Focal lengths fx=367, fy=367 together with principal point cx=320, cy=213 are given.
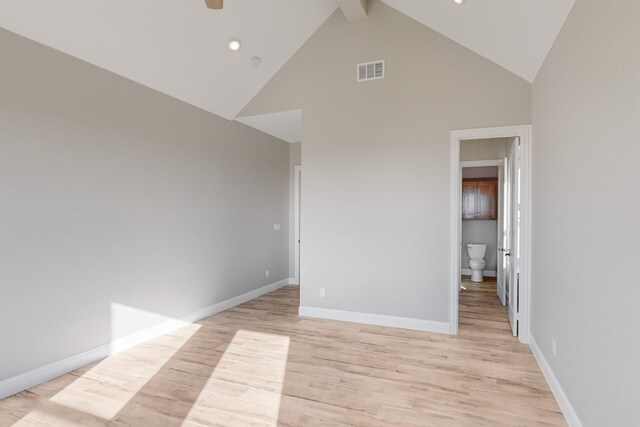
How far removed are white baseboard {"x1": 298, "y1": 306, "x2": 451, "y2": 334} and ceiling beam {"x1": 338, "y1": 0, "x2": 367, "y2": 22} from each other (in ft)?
12.2

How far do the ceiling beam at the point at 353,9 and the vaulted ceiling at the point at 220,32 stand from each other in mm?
22

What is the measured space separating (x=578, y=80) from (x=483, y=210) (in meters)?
5.92

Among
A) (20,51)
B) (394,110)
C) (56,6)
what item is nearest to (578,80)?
(394,110)

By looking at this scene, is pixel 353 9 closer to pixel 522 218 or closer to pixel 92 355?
pixel 522 218

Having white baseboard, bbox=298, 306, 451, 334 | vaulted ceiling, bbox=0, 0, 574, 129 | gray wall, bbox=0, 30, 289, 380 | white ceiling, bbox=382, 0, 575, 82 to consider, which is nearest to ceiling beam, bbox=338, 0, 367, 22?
vaulted ceiling, bbox=0, 0, 574, 129

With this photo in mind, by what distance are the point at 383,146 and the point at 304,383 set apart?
283 cm

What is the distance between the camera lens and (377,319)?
14.9ft

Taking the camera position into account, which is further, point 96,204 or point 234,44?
point 234,44

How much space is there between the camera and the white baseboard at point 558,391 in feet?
7.66

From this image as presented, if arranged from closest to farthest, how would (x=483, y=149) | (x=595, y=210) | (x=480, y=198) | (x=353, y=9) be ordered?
(x=595, y=210), (x=353, y=9), (x=483, y=149), (x=480, y=198)

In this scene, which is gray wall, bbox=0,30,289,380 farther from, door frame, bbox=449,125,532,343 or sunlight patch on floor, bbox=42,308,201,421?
door frame, bbox=449,125,532,343

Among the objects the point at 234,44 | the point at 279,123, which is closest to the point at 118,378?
the point at 234,44

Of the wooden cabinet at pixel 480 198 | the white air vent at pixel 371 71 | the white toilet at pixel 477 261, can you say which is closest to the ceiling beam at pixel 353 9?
the white air vent at pixel 371 71

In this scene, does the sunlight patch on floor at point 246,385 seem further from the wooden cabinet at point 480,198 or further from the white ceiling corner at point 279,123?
the wooden cabinet at point 480,198
